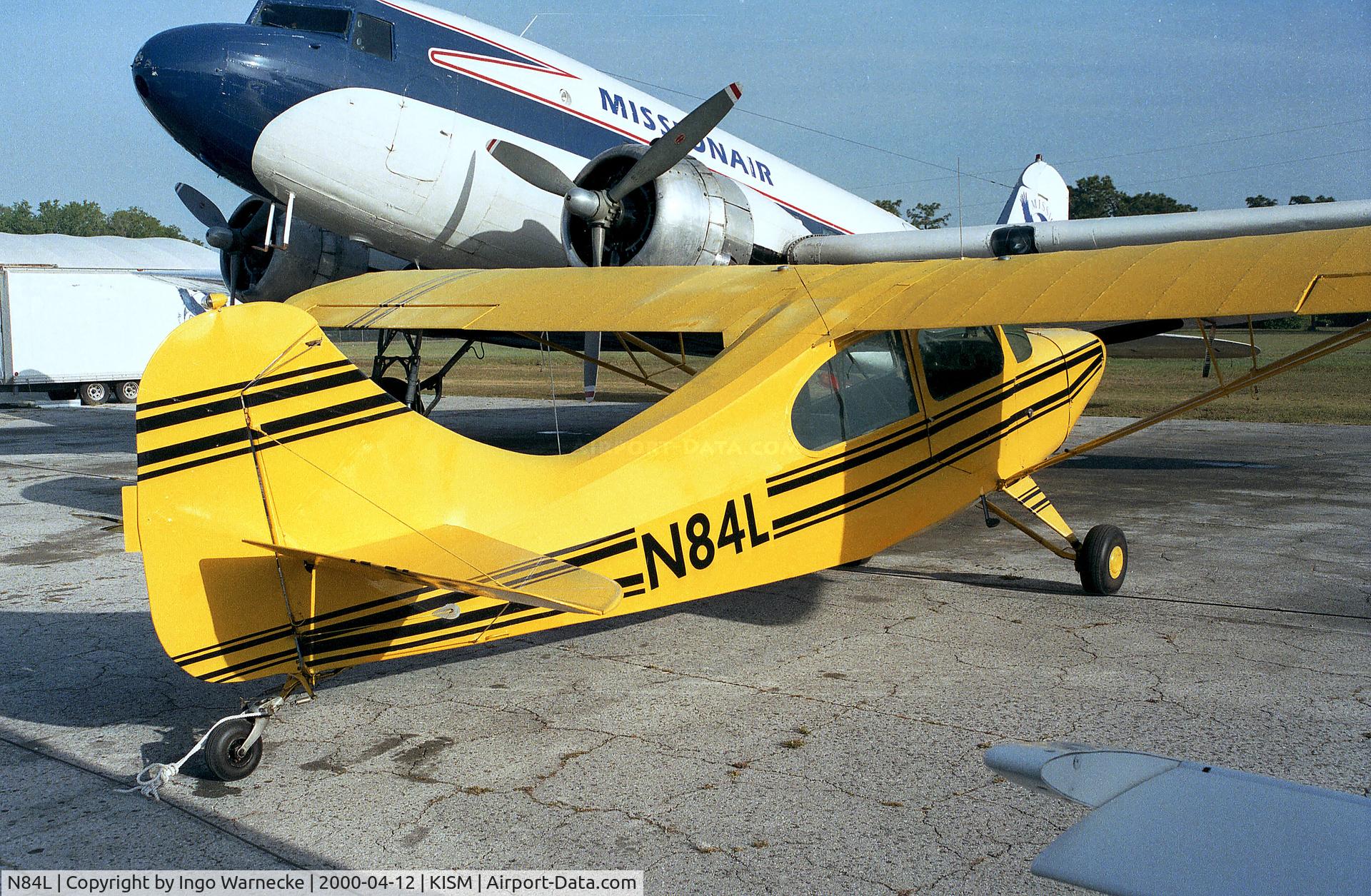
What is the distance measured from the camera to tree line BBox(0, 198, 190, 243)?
117m

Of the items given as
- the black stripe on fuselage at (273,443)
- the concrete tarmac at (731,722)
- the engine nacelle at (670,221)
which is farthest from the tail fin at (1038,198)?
the black stripe on fuselage at (273,443)

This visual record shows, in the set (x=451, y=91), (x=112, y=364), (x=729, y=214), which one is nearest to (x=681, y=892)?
(x=729, y=214)

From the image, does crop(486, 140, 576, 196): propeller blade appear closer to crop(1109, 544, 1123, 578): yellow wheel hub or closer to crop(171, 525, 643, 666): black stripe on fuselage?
crop(1109, 544, 1123, 578): yellow wheel hub

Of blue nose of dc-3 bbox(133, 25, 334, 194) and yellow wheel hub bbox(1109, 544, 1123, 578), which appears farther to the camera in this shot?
blue nose of dc-3 bbox(133, 25, 334, 194)

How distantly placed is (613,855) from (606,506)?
1.91m

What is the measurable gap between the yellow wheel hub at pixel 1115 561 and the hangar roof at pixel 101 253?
40.7m

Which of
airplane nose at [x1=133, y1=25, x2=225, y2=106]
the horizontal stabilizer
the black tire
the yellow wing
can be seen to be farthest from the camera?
airplane nose at [x1=133, y1=25, x2=225, y2=106]

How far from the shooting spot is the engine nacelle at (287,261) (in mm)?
15914

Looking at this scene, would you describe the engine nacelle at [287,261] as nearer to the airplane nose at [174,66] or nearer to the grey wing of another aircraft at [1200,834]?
the airplane nose at [174,66]

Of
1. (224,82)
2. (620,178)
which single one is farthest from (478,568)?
(224,82)

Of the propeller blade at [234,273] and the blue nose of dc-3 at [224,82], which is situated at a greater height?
the blue nose of dc-3 at [224,82]

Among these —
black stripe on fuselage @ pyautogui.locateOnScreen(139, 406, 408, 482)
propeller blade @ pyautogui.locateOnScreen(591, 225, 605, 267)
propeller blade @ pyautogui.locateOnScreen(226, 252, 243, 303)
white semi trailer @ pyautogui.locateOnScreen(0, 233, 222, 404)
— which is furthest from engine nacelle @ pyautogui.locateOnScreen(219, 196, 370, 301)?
white semi trailer @ pyautogui.locateOnScreen(0, 233, 222, 404)

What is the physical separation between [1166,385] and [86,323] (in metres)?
33.1

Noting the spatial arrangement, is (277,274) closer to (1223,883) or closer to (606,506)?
(606,506)
